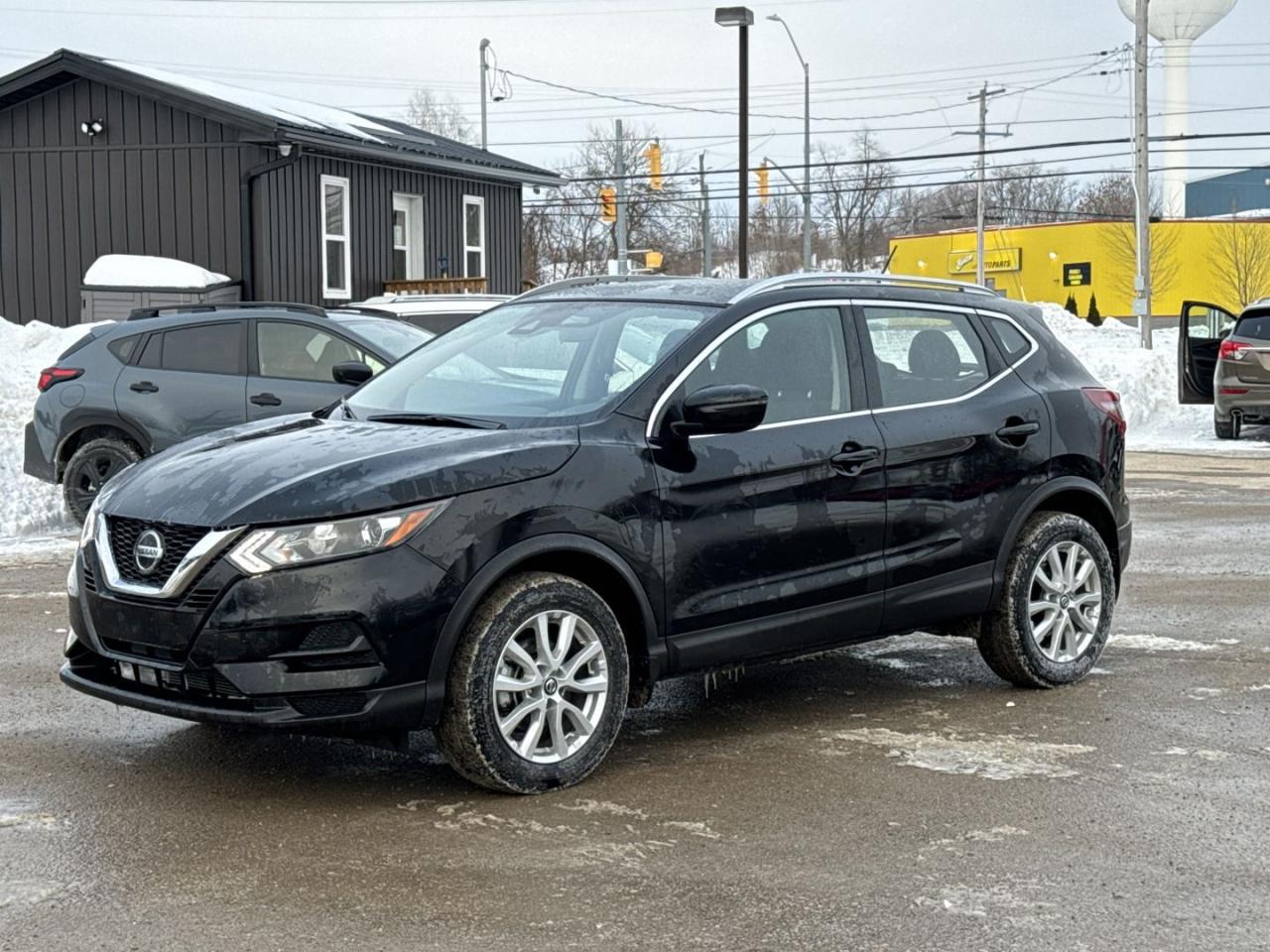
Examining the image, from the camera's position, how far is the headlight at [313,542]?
505 centimetres

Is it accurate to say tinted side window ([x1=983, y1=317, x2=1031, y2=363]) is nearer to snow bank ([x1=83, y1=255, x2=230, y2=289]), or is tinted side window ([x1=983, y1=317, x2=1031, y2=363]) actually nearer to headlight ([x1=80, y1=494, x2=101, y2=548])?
headlight ([x1=80, y1=494, x2=101, y2=548])

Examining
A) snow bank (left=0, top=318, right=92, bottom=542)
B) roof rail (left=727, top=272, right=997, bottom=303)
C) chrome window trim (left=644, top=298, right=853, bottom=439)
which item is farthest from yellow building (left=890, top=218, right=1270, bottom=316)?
chrome window trim (left=644, top=298, right=853, bottom=439)

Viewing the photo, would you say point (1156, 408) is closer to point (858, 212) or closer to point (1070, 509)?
point (1070, 509)

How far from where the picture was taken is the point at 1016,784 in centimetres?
561

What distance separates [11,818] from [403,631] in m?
1.38

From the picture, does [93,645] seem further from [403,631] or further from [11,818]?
[403,631]

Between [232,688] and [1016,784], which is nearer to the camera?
[232,688]

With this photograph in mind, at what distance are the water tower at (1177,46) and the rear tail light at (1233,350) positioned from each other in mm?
53032

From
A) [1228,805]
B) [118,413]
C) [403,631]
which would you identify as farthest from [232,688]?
[118,413]

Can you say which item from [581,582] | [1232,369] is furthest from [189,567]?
[1232,369]

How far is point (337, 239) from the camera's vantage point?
25703 millimetres

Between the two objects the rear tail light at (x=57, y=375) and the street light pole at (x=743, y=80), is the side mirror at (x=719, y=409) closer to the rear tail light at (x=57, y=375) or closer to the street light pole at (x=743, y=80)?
the rear tail light at (x=57, y=375)

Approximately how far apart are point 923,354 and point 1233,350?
15198 millimetres

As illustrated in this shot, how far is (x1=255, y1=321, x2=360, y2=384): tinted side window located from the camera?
1245 cm
